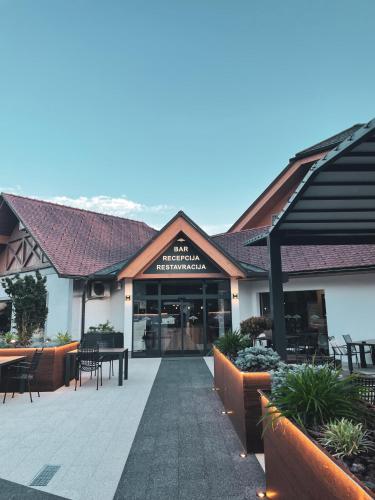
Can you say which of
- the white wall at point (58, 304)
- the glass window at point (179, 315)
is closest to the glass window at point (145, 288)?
the glass window at point (179, 315)

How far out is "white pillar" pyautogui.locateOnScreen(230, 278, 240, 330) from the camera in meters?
12.5

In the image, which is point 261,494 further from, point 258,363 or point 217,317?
point 217,317

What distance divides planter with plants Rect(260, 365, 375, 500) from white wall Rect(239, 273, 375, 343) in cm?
902

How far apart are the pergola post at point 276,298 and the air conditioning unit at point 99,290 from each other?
9.12 meters

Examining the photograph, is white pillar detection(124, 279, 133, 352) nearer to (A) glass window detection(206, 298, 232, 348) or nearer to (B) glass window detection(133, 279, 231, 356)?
(B) glass window detection(133, 279, 231, 356)

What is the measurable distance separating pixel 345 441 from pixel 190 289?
1092cm

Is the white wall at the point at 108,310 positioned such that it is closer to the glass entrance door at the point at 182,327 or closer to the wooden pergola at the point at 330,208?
the glass entrance door at the point at 182,327

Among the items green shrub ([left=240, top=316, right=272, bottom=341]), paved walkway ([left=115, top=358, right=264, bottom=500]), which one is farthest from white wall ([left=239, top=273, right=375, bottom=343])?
paved walkway ([left=115, top=358, right=264, bottom=500])

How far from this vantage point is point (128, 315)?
487 inches

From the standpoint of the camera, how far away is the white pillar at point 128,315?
12.2m

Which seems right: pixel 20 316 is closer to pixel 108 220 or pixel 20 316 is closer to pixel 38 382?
pixel 38 382

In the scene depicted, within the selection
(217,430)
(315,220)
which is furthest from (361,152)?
(217,430)

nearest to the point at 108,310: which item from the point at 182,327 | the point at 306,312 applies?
the point at 182,327

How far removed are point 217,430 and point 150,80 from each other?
1602 cm
